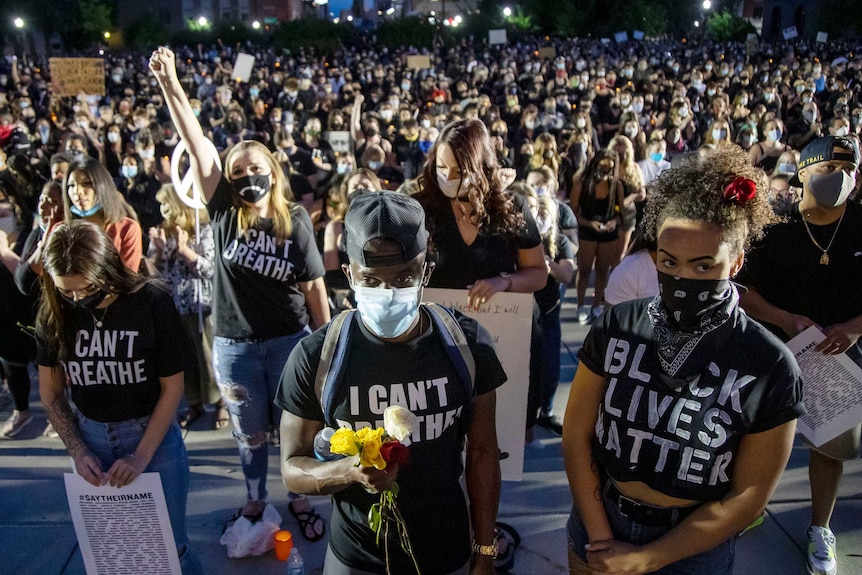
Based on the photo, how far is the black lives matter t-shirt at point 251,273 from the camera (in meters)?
3.24

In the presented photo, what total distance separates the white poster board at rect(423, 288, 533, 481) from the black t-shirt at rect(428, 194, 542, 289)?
7cm

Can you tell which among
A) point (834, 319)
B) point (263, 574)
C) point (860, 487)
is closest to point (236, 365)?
point (263, 574)

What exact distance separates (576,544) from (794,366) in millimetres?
829

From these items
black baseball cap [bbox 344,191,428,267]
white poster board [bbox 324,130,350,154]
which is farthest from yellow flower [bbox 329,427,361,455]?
white poster board [bbox 324,130,350,154]

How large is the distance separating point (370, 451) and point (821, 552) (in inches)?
104

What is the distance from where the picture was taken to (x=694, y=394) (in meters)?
1.91

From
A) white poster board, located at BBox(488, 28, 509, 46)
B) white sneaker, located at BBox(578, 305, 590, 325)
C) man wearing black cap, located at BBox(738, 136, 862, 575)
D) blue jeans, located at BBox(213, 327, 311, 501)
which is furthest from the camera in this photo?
white poster board, located at BBox(488, 28, 509, 46)

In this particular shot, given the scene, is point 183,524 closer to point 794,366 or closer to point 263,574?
point 263,574

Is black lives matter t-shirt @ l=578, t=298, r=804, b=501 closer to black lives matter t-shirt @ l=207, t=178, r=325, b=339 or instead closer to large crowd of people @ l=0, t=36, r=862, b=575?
large crowd of people @ l=0, t=36, r=862, b=575

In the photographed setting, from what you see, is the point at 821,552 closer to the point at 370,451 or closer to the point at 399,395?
the point at 399,395

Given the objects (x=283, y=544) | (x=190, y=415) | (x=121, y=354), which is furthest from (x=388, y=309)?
(x=190, y=415)

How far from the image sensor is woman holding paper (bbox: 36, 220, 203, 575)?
2568mm

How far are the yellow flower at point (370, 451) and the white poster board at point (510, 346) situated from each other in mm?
1283

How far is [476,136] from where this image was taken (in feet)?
9.67
